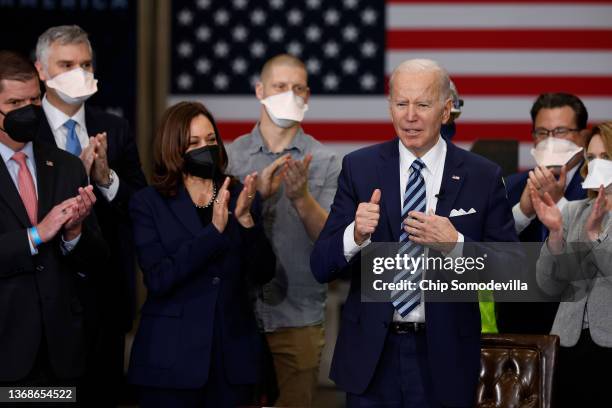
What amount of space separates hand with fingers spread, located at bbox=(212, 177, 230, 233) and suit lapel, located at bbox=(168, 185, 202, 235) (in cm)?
10

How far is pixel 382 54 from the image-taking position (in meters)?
6.76

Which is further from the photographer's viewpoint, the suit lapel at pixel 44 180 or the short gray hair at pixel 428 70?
the suit lapel at pixel 44 180

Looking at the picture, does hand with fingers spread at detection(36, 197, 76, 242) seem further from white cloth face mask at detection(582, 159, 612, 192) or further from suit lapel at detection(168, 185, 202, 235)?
white cloth face mask at detection(582, 159, 612, 192)

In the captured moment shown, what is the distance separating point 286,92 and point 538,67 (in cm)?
280

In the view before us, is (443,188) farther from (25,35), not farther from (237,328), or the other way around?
(25,35)

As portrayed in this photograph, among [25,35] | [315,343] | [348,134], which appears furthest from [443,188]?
[25,35]

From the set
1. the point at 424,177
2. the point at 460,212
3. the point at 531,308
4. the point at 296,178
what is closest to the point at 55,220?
the point at 296,178

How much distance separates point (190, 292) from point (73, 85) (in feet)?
3.50

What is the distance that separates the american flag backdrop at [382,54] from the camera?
666 centimetres

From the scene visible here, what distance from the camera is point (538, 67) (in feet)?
21.9

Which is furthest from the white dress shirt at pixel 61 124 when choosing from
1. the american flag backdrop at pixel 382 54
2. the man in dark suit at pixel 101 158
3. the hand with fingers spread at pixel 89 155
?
the american flag backdrop at pixel 382 54

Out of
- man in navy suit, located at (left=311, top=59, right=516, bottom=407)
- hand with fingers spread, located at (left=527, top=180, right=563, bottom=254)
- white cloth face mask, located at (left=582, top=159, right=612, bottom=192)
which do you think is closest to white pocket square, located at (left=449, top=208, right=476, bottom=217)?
man in navy suit, located at (left=311, top=59, right=516, bottom=407)

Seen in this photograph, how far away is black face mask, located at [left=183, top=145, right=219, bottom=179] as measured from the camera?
3754 millimetres

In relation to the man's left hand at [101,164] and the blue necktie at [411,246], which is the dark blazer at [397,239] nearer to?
the blue necktie at [411,246]
